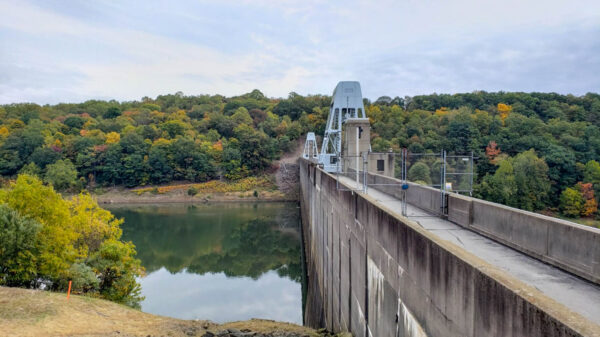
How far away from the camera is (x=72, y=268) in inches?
711

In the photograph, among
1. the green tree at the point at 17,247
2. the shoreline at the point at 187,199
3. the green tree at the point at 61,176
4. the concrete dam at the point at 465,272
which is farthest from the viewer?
the green tree at the point at 61,176

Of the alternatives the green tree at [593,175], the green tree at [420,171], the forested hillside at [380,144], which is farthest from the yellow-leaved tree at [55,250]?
the green tree at [593,175]

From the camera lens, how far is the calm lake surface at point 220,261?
2311cm

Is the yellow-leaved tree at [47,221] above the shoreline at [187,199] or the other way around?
above

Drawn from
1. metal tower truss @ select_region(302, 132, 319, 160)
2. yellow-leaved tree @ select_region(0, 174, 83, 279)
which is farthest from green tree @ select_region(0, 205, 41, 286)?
metal tower truss @ select_region(302, 132, 319, 160)

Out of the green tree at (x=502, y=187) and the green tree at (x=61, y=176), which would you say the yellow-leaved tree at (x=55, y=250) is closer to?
the green tree at (x=502, y=187)

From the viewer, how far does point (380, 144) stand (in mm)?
67062

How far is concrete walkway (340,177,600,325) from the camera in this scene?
17.2 feet

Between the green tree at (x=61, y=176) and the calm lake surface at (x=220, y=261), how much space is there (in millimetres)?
21415

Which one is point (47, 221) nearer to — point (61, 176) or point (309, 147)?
point (309, 147)

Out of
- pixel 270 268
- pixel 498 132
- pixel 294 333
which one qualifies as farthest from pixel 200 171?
pixel 294 333

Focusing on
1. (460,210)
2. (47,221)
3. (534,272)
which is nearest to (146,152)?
(47,221)

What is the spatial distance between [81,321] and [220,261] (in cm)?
2093

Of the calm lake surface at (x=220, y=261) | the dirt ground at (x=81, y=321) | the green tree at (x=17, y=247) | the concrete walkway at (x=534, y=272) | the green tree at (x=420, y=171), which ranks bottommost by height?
the calm lake surface at (x=220, y=261)
